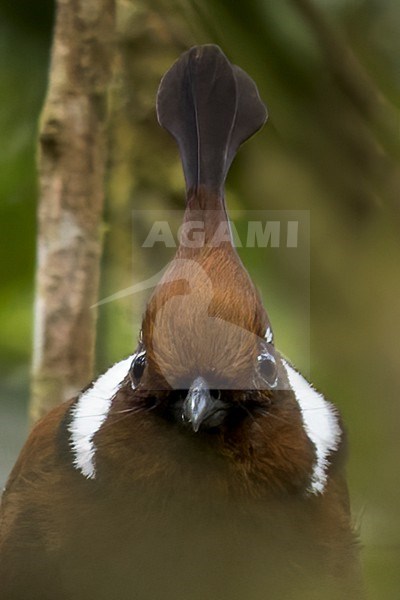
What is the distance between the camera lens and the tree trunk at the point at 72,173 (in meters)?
1.19

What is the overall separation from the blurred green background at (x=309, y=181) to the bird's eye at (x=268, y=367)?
3 centimetres

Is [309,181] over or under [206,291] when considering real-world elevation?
over

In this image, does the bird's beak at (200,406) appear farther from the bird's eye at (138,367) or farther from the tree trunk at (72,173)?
the tree trunk at (72,173)

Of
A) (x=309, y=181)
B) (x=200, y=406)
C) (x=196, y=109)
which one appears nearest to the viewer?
(x=200, y=406)

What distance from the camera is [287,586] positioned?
121 centimetres

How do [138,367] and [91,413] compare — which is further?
[91,413]

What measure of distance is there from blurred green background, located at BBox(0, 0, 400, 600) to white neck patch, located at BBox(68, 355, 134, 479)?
0.07 metres

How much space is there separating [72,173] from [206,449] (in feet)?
1.39

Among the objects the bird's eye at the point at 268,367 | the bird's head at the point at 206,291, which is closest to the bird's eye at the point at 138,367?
the bird's head at the point at 206,291

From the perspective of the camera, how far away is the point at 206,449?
1193 mm

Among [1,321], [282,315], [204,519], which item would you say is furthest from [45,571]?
[282,315]

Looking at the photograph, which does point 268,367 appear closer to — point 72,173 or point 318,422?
A: point 318,422

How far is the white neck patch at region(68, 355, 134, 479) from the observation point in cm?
127

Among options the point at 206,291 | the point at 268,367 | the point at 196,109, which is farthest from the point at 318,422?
the point at 196,109
